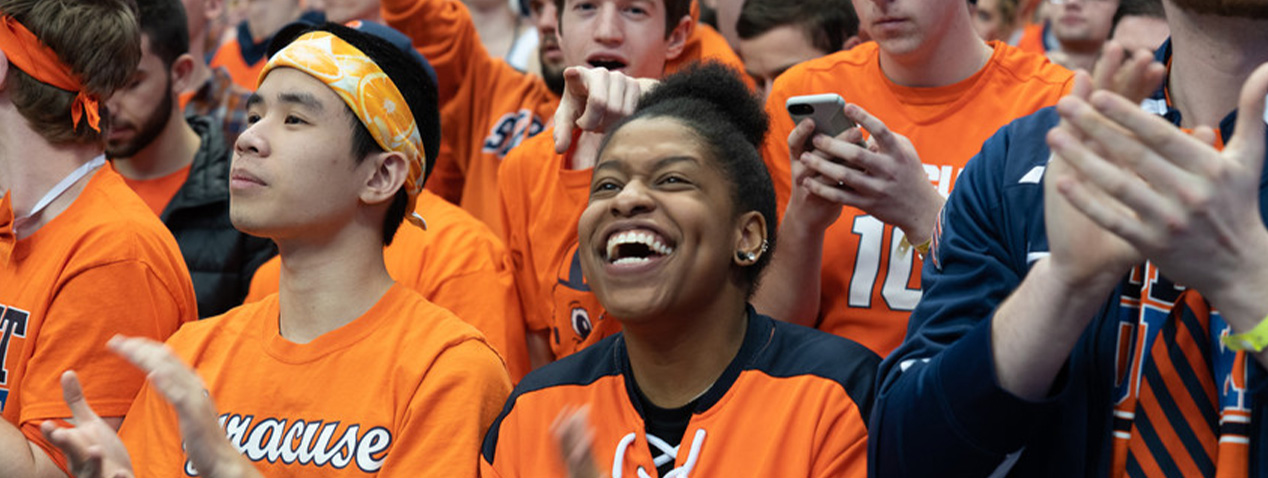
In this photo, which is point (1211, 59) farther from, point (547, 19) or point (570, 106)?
point (547, 19)

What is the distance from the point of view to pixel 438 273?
359cm

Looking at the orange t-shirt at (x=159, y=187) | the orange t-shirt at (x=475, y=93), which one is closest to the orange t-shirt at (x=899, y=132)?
the orange t-shirt at (x=475, y=93)

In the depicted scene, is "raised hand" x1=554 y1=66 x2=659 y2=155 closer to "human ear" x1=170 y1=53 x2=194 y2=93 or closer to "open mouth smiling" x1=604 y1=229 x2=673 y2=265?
"open mouth smiling" x1=604 y1=229 x2=673 y2=265

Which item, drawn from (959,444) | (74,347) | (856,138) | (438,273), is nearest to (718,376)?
(856,138)

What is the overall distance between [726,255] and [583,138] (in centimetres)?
104

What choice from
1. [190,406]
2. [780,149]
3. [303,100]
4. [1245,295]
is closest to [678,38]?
[780,149]

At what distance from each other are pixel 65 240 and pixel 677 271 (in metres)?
1.53

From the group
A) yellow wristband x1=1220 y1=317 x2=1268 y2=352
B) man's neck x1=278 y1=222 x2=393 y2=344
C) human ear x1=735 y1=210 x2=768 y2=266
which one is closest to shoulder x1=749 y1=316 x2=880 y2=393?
human ear x1=735 y1=210 x2=768 y2=266

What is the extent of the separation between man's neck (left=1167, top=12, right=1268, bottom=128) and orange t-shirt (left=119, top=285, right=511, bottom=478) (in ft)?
4.71

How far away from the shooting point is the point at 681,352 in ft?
8.45

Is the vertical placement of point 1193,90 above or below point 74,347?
above

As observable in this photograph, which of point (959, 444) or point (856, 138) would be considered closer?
point (959, 444)

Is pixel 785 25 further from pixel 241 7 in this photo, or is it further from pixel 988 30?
pixel 241 7

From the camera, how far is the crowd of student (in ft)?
5.89
